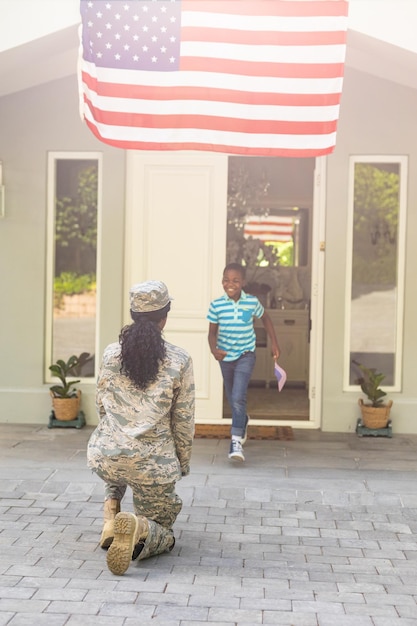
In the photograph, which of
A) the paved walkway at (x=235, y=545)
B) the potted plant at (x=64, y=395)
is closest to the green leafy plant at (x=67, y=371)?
the potted plant at (x=64, y=395)

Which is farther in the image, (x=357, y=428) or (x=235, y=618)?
(x=357, y=428)

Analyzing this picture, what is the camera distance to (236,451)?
6.78m

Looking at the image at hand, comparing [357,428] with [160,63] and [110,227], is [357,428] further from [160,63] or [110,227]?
[160,63]

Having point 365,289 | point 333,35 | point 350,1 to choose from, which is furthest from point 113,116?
point 365,289

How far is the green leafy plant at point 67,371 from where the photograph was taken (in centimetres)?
817

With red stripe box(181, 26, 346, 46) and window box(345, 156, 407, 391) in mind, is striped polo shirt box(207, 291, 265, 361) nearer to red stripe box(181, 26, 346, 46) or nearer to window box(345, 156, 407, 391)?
window box(345, 156, 407, 391)

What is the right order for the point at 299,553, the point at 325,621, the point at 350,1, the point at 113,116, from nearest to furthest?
the point at 325,621, the point at 299,553, the point at 113,116, the point at 350,1

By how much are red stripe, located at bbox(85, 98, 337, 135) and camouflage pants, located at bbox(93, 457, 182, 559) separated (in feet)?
8.49

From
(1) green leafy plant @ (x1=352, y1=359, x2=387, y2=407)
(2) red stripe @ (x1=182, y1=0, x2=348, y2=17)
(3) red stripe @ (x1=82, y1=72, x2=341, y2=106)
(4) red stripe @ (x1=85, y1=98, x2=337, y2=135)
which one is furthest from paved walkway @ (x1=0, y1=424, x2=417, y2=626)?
(2) red stripe @ (x1=182, y1=0, x2=348, y2=17)

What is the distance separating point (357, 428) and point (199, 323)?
1.80 metres

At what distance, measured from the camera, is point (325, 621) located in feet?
12.3

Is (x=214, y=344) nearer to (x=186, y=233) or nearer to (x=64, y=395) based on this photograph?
(x=186, y=233)

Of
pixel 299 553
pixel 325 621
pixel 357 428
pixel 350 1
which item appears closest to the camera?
pixel 325 621

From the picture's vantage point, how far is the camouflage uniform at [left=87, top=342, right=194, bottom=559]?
4.45m
